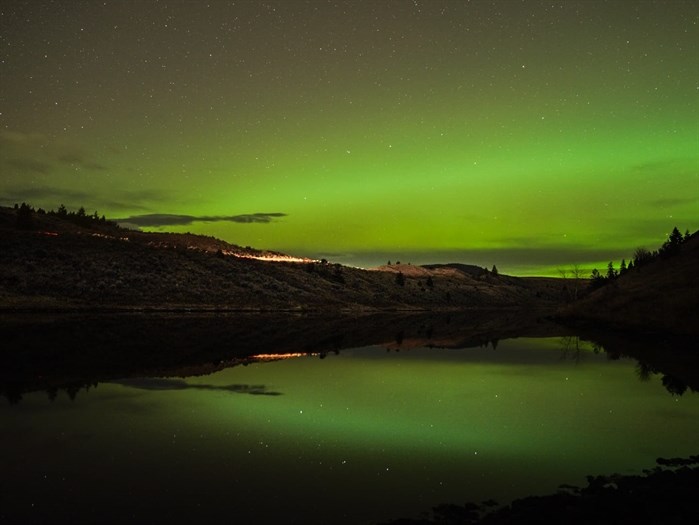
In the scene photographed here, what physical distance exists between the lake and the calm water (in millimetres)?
50

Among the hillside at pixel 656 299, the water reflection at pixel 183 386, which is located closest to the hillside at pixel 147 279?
the water reflection at pixel 183 386

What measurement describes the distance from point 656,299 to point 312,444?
55.3m

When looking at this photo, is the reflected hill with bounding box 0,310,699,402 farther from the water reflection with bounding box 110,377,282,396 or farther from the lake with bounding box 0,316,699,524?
the lake with bounding box 0,316,699,524

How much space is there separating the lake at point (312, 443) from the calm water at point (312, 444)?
0.16 ft

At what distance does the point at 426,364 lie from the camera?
3144 centimetres

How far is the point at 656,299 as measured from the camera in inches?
2271

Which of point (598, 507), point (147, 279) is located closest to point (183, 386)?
point (598, 507)

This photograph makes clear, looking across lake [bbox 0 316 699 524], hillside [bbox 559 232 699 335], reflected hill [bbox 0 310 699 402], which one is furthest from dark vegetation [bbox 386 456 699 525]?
hillside [bbox 559 232 699 335]

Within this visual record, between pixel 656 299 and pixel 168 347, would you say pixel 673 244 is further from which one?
pixel 168 347

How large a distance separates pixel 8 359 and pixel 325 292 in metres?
86.5

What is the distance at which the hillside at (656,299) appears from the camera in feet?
168

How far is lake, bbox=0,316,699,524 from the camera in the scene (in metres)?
9.85

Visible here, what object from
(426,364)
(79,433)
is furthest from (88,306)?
(79,433)

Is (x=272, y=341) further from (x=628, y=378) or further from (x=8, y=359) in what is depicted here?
(x=628, y=378)
